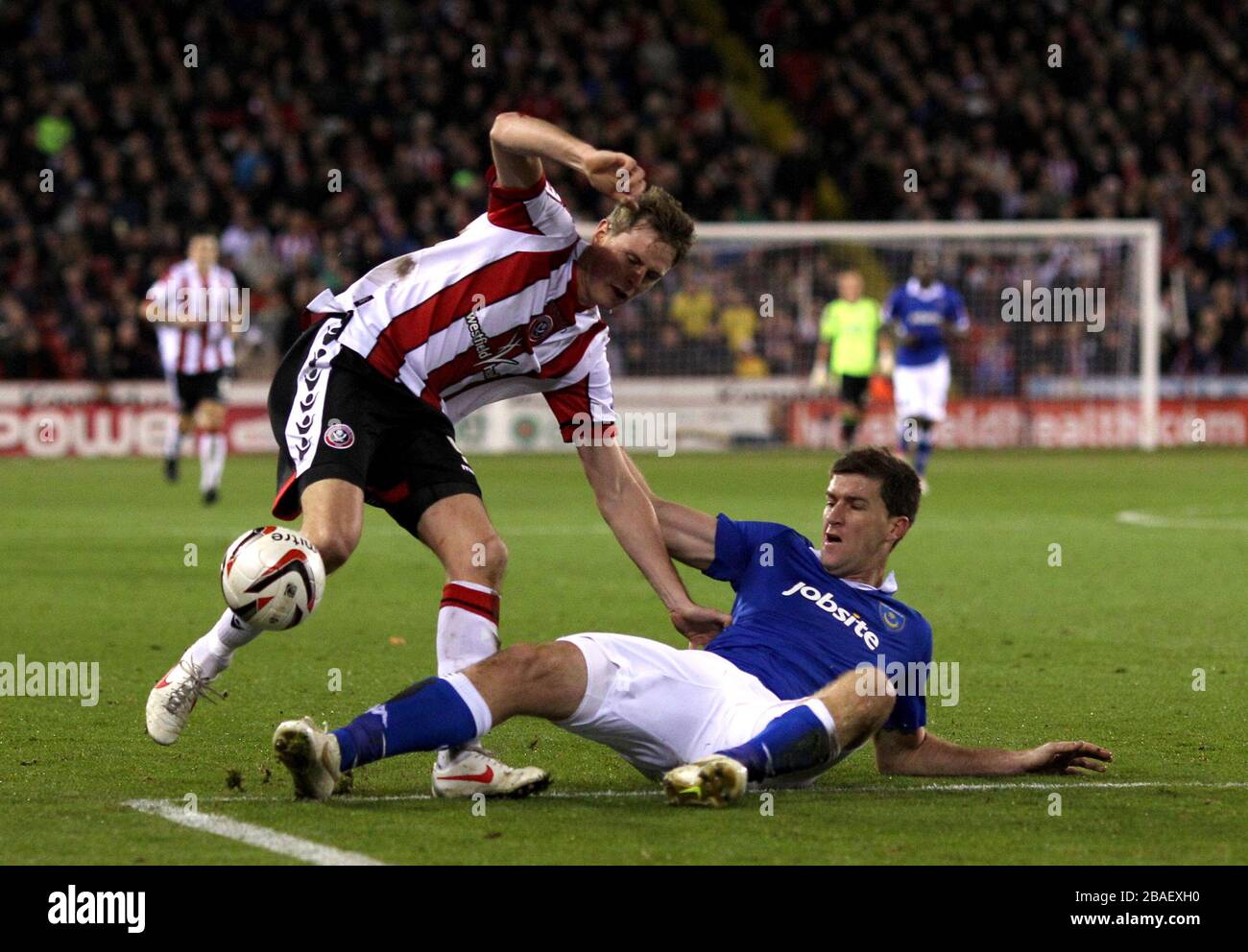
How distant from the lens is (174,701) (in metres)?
6.00

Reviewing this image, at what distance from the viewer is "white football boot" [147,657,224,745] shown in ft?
19.6

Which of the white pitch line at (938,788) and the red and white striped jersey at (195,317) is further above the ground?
the red and white striped jersey at (195,317)

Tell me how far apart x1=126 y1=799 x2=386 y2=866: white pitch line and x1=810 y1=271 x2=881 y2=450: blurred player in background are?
59.4ft

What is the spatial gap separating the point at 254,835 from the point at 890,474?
86.5 inches

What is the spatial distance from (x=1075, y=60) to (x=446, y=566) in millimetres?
27410

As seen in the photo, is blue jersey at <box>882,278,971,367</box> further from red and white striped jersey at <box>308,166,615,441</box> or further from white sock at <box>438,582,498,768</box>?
white sock at <box>438,582,498,768</box>

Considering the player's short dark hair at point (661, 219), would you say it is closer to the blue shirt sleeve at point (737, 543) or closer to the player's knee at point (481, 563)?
the blue shirt sleeve at point (737, 543)

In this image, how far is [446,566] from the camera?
6.00 metres

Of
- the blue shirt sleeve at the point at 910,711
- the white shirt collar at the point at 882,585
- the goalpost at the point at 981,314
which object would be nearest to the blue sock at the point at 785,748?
the blue shirt sleeve at the point at 910,711

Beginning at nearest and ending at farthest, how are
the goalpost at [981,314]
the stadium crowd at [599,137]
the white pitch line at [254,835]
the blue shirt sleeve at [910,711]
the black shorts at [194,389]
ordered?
the white pitch line at [254,835]
the blue shirt sleeve at [910,711]
the black shorts at [194,389]
the stadium crowd at [599,137]
the goalpost at [981,314]

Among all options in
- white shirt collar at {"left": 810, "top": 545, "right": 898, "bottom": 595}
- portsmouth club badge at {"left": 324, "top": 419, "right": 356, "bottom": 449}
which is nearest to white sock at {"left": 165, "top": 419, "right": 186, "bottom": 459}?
portsmouth club badge at {"left": 324, "top": 419, "right": 356, "bottom": 449}

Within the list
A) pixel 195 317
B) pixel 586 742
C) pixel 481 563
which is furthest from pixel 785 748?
pixel 195 317

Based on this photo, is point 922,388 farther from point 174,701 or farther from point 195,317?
point 174,701

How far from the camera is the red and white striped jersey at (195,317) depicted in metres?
18.5
